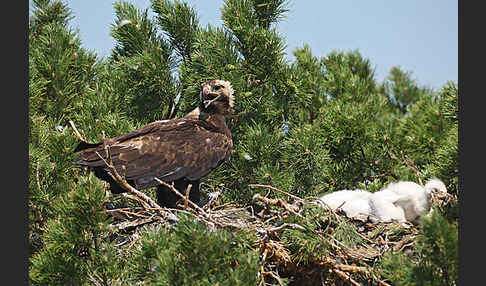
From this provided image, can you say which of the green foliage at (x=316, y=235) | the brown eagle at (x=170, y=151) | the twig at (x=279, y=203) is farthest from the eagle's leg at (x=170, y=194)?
the green foliage at (x=316, y=235)

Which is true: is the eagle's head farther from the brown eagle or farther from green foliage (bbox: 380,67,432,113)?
green foliage (bbox: 380,67,432,113)

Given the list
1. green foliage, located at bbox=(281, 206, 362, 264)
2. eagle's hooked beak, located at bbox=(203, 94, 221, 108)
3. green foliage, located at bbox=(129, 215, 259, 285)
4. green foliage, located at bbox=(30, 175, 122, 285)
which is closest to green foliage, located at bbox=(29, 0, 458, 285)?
green foliage, located at bbox=(281, 206, 362, 264)

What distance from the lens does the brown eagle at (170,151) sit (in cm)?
357

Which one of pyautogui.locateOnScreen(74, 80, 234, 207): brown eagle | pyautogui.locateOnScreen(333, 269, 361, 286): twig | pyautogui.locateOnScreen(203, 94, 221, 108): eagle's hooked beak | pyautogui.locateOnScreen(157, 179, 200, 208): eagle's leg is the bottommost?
pyautogui.locateOnScreen(333, 269, 361, 286): twig

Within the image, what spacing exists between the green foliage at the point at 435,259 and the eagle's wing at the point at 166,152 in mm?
1799

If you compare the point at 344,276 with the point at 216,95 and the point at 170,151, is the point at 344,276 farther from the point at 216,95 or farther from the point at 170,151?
the point at 216,95

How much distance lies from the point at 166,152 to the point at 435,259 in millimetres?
2074

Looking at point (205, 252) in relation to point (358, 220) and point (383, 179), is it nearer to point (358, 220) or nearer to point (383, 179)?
point (358, 220)

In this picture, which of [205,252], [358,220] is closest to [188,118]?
[358,220]

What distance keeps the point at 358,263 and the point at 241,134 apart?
162cm

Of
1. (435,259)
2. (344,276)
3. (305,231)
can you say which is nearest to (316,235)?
(305,231)

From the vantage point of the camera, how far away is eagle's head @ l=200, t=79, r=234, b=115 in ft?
13.2

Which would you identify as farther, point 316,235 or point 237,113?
point 237,113

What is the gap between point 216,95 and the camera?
13.2 ft
